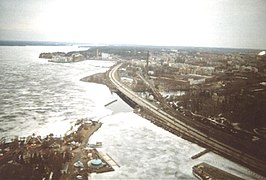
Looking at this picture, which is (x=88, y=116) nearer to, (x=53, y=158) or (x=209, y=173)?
(x=53, y=158)

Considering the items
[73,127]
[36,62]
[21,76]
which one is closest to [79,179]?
[73,127]

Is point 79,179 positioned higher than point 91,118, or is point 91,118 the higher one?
point 91,118

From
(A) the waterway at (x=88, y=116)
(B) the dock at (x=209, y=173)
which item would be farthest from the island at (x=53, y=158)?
(B) the dock at (x=209, y=173)

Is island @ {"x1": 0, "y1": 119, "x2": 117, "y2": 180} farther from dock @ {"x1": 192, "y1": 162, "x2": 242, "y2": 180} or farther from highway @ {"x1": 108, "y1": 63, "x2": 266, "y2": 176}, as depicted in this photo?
highway @ {"x1": 108, "y1": 63, "x2": 266, "y2": 176}

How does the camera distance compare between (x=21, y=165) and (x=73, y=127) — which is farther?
(x=73, y=127)

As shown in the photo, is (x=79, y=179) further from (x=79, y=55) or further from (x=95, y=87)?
(x=79, y=55)

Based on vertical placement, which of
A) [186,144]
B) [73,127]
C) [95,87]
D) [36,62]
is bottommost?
[186,144]

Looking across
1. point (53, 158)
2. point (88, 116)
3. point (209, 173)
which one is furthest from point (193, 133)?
point (53, 158)

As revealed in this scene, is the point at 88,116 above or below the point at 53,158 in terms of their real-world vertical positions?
above

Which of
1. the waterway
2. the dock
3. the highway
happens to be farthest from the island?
the highway
